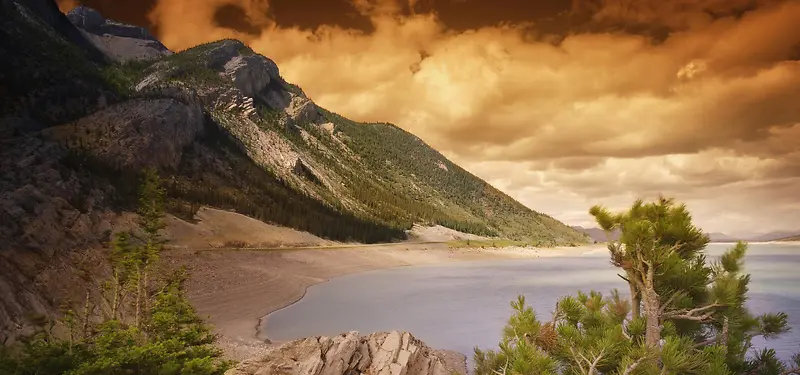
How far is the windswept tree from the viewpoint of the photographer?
7.68m

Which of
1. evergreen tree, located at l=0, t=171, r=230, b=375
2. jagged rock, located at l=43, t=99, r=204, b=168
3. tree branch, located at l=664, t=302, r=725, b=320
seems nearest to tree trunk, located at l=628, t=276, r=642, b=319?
tree branch, located at l=664, t=302, r=725, b=320

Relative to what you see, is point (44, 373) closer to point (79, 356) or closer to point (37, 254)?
point (79, 356)

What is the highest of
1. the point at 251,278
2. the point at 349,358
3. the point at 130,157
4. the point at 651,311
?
the point at 130,157

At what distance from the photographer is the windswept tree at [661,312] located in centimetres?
768

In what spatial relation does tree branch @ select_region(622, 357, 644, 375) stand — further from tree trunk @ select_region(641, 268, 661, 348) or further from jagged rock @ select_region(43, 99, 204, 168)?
jagged rock @ select_region(43, 99, 204, 168)

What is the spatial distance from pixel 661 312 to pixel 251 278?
4059cm

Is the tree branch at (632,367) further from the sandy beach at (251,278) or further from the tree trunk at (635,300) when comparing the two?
the sandy beach at (251,278)

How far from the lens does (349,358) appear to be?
388 inches

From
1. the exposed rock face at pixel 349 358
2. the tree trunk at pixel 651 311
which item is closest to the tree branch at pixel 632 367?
the tree trunk at pixel 651 311

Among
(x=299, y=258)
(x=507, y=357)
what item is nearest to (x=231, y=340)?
(x=507, y=357)

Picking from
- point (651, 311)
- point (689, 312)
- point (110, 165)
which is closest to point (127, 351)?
point (651, 311)

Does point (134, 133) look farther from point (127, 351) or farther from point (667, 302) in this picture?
point (667, 302)

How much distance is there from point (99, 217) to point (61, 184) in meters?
6.44

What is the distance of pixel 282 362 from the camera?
9703 millimetres
